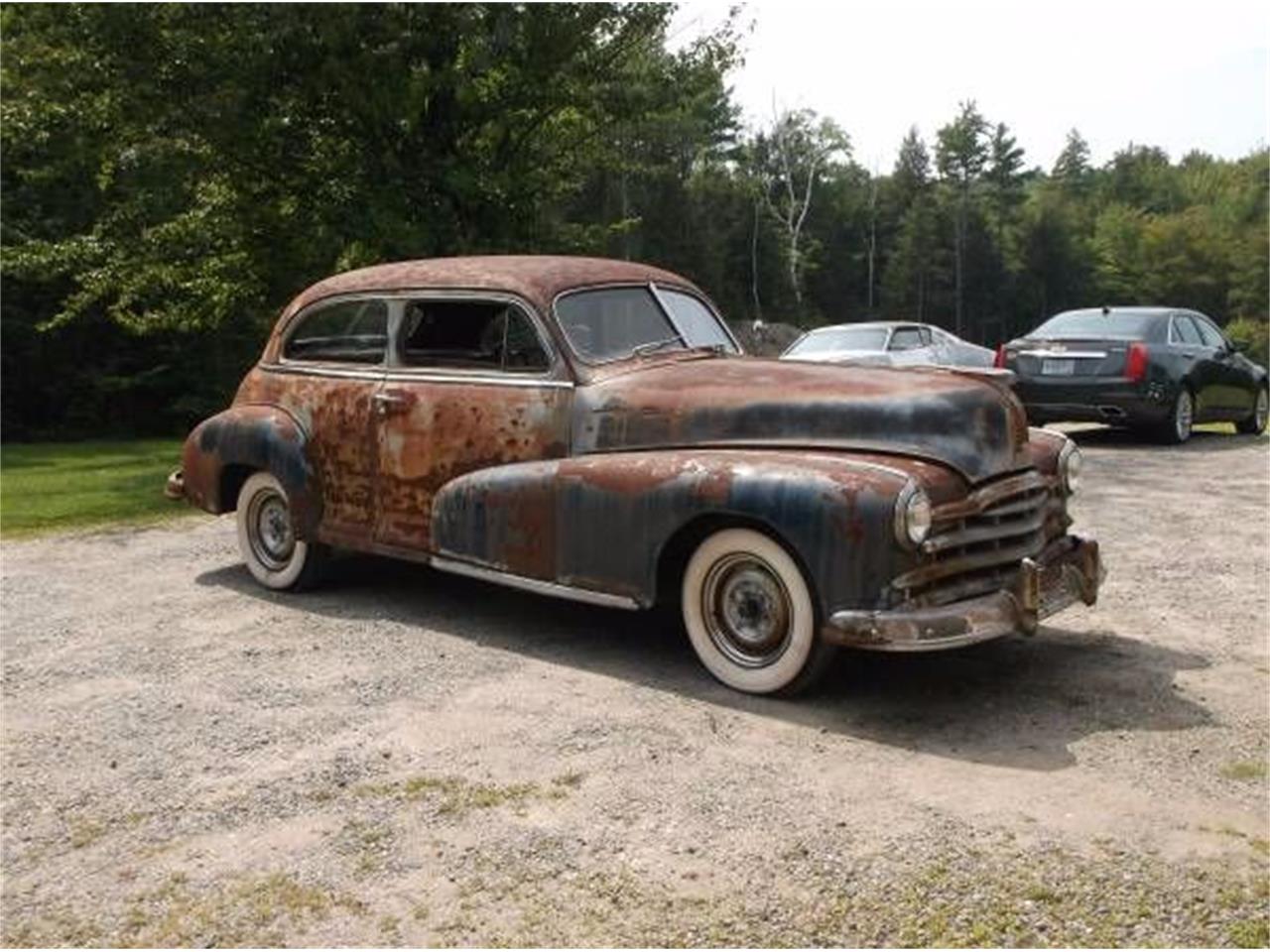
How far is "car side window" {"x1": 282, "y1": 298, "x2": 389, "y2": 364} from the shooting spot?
262 inches

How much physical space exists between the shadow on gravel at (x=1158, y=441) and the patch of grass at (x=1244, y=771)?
30.8ft

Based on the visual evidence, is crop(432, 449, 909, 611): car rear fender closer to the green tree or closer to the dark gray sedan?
the dark gray sedan

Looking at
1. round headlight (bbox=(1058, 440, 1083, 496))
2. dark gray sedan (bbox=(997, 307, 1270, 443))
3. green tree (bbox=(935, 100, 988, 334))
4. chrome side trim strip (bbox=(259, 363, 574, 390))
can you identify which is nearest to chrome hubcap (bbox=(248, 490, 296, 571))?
chrome side trim strip (bbox=(259, 363, 574, 390))

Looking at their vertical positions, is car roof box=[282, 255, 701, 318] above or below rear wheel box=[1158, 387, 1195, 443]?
above

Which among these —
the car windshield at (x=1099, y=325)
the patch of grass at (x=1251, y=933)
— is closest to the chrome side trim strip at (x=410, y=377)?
the patch of grass at (x=1251, y=933)

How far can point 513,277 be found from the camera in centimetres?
614

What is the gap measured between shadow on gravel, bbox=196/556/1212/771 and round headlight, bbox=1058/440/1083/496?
0.76 m

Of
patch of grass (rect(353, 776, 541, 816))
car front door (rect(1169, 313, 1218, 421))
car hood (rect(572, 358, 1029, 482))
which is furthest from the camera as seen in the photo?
car front door (rect(1169, 313, 1218, 421))

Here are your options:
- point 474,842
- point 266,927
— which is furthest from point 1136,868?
point 266,927

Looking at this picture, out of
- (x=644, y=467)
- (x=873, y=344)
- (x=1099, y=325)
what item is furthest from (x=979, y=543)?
(x=873, y=344)

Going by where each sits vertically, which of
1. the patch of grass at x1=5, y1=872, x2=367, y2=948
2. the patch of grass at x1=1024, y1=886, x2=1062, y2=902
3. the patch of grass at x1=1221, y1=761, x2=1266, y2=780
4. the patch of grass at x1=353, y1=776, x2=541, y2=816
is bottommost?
the patch of grass at x1=5, y1=872, x2=367, y2=948

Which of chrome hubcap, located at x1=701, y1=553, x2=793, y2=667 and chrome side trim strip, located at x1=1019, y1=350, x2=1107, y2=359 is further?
chrome side trim strip, located at x1=1019, y1=350, x2=1107, y2=359

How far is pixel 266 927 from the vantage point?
3.12 m

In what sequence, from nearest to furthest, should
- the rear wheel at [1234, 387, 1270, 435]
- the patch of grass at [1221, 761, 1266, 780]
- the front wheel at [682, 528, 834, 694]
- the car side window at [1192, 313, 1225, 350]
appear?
1. the patch of grass at [1221, 761, 1266, 780]
2. the front wheel at [682, 528, 834, 694]
3. the car side window at [1192, 313, 1225, 350]
4. the rear wheel at [1234, 387, 1270, 435]
